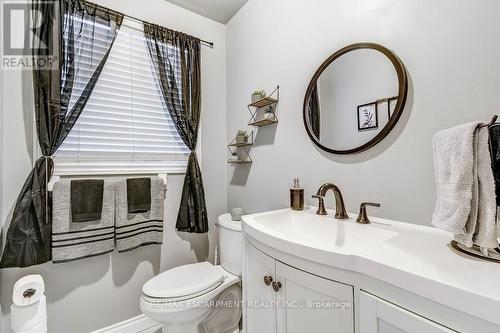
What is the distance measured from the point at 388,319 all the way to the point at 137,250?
1542 millimetres

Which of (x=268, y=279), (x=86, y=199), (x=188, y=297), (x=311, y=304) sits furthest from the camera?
(x=86, y=199)

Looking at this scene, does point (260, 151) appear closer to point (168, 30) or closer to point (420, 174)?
point (420, 174)

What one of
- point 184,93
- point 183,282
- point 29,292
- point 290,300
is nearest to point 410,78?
point 290,300

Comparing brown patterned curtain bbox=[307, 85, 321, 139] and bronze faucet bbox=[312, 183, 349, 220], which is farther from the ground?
brown patterned curtain bbox=[307, 85, 321, 139]

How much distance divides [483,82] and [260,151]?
3.76ft

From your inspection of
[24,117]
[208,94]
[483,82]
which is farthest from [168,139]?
[483,82]

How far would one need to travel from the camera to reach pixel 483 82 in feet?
2.37

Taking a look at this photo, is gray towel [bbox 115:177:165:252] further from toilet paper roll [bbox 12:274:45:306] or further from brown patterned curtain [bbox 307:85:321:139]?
brown patterned curtain [bbox 307:85:321:139]

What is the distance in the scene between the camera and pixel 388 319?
0.55 m

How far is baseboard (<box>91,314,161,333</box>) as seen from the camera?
56.5 inches

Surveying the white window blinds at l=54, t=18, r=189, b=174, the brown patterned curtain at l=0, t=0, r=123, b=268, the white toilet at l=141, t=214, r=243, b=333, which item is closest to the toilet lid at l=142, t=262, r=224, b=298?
the white toilet at l=141, t=214, r=243, b=333

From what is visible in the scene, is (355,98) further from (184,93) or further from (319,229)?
(184,93)

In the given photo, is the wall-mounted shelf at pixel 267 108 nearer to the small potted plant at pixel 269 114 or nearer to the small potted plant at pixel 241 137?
the small potted plant at pixel 269 114

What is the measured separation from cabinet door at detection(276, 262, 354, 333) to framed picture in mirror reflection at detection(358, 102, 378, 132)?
72cm
